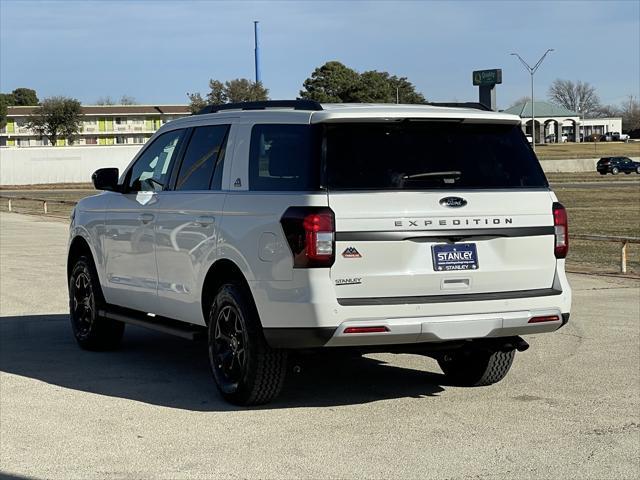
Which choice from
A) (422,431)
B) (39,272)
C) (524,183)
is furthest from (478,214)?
(39,272)

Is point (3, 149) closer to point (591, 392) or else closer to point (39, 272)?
point (39, 272)

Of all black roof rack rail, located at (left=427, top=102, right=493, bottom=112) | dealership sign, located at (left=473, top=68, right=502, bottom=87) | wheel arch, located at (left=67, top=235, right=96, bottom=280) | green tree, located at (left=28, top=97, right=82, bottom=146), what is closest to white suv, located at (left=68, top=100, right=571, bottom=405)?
black roof rack rail, located at (left=427, top=102, right=493, bottom=112)

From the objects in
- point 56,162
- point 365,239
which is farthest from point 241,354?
point 56,162

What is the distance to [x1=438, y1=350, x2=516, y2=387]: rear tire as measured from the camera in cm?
838

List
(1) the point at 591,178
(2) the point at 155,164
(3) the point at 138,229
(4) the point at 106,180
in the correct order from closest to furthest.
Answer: (3) the point at 138,229
(2) the point at 155,164
(4) the point at 106,180
(1) the point at 591,178

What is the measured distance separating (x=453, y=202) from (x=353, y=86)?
322ft

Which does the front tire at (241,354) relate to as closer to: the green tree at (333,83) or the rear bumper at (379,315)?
the rear bumper at (379,315)

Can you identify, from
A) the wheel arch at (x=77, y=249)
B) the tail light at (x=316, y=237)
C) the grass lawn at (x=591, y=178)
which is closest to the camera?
the tail light at (x=316, y=237)

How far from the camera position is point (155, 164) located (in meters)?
9.30

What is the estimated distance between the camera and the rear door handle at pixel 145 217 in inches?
354

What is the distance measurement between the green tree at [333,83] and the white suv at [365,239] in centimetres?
9655

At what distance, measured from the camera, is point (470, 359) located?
28.0 feet

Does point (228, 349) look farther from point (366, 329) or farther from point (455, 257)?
point (455, 257)

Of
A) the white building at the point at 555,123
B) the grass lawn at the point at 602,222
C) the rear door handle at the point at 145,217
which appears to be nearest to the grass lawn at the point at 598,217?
the grass lawn at the point at 602,222
